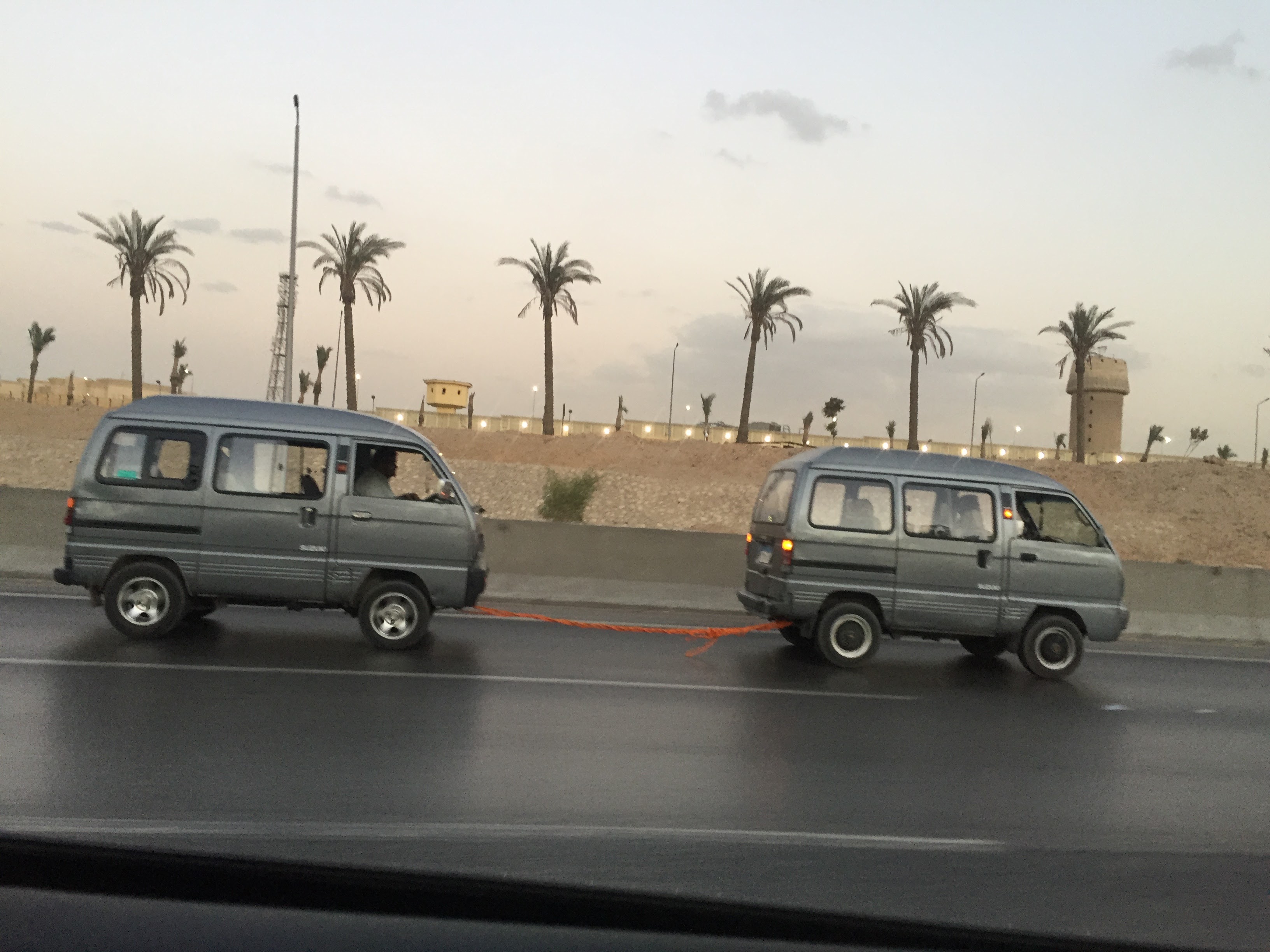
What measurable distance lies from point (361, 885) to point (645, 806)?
390 cm

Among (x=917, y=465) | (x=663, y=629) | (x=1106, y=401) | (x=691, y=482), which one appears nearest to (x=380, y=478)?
(x=663, y=629)

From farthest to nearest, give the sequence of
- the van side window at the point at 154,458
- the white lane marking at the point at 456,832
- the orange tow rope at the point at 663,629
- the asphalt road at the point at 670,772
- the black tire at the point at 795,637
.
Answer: the orange tow rope at the point at 663,629 → the black tire at the point at 795,637 → the van side window at the point at 154,458 → the white lane marking at the point at 456,832 → the asphalt road at the point at 670,772

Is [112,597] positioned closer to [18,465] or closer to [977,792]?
[977,792]

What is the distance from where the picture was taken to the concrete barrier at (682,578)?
49.0ft

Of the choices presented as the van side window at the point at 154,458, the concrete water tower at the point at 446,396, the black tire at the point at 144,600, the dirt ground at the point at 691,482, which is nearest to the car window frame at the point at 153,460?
the van side window at the point at 154,458

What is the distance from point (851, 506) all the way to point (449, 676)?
4.42 meters

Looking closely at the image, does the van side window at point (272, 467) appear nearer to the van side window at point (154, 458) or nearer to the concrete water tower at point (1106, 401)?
the van side window at point (154, 458)

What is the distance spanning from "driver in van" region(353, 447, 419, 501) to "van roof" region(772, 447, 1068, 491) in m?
4.11

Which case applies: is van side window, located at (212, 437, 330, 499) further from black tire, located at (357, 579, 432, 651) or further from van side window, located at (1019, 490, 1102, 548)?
van side window, located at (1019, 490, 1102, 548)

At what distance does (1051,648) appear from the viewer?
35.9 ft

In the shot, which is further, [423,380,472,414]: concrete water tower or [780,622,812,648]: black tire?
[423,380,472,414]: concrete water tower

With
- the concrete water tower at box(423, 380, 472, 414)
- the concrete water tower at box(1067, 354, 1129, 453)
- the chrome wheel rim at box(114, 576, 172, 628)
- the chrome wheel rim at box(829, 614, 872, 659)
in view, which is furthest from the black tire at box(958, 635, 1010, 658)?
the concrete water tower at box(1067, 354, 1129, 453)

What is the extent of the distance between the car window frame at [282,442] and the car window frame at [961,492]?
5.71 m

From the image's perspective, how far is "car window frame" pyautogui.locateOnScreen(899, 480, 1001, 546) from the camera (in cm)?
1086
